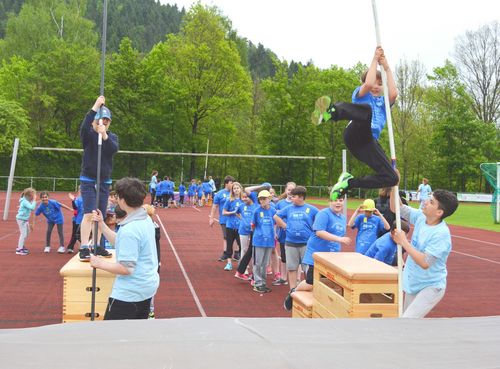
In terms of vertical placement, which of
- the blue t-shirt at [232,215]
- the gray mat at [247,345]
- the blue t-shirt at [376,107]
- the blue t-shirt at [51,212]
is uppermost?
the blue t-shirt at [376,107]

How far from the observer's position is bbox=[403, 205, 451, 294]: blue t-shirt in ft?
15.5

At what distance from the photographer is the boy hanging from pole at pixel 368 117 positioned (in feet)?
16.0

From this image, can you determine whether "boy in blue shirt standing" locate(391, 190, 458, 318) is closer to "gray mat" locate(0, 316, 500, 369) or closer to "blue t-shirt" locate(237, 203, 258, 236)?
"gray mat" locate(0, 316, 500, 369)

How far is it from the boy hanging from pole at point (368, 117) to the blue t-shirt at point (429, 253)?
1.78 feet

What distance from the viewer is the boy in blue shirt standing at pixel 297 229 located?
875 centimetres

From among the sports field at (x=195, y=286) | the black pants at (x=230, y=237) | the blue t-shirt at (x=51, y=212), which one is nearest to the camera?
the sports field at (x=195, y=286)

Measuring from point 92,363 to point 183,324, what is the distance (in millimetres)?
682

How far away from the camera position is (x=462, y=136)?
50.7 meters

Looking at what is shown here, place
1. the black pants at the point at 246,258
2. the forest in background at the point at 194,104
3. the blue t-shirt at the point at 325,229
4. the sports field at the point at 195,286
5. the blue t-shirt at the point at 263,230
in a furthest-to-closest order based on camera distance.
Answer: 1. the forest in background at the point at 194,104
2. the black pants at the point at 246,258
3. the blue t-shirt at the point at 263,230
4. the sports field at the point at 195,286
5. the blue t-shirt at the point at 325,229

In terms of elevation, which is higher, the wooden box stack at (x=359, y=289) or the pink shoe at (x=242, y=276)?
the wooden box stack at (x=359, y=289)

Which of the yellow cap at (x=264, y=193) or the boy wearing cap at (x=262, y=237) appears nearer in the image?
the boy wearing cap at (x=262, y=237)

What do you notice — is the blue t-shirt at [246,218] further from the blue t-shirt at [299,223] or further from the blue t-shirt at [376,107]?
the blue t-shirt at [376,107]

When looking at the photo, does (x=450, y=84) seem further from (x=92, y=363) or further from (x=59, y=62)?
(x=92, y=363)

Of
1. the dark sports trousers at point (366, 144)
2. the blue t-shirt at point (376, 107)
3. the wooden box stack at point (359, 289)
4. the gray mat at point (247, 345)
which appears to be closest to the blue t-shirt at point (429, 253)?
the wooden box stack at point (359, 289)
